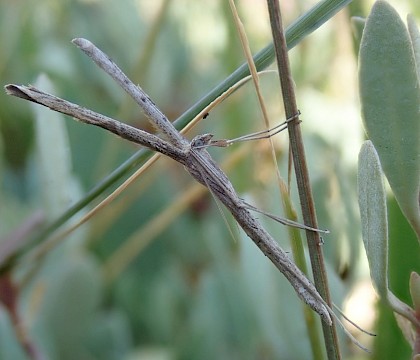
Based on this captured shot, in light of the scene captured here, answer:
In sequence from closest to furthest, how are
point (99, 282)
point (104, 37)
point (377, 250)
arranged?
1. point (377, 250)
2. point (99, 282)
3. point (104, 37)

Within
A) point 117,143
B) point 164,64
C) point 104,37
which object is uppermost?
point 104,37

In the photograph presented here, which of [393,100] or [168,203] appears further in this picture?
A: [168,203]

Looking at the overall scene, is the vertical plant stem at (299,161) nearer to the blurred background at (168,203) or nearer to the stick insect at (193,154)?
the stick insect at (193,154)

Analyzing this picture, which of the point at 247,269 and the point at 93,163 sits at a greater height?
the point at 93,163

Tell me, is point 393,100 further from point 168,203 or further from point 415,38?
point 168,203

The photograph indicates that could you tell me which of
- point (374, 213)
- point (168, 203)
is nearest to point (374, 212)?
point (374, 213)

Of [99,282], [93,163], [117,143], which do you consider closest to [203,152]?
[99,282]

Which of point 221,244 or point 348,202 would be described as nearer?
point 348,202

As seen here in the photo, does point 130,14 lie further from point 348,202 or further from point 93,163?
point 348,202
